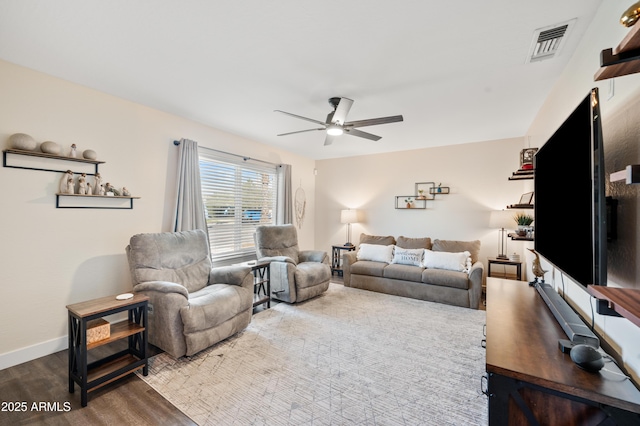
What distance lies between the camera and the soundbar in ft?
4.08

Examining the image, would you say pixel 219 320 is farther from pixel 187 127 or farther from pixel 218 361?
pixel 187 127

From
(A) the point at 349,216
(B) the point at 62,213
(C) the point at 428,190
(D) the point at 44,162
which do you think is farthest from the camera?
(A) the point at 349,216

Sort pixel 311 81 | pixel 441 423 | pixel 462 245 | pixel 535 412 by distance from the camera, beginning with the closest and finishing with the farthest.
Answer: pixel 535 412 < pixel 441 423 < pixel 311 81 < pixel 462 245

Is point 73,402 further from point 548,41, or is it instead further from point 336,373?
point 548,41

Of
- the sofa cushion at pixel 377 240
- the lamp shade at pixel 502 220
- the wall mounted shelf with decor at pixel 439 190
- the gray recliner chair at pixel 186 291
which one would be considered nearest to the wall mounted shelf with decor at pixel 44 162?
the gray recliner chair at pixel 186 291

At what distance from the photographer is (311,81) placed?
2.59 metres

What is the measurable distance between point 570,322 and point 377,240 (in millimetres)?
3810

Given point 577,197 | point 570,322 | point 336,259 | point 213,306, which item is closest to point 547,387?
point 570,322

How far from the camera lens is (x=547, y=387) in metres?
1.01

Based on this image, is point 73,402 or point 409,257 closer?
point 73,402

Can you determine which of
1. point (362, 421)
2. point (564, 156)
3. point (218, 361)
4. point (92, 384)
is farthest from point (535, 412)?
point (92, 384)

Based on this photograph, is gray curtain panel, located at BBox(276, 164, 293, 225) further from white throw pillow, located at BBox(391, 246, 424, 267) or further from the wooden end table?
white throw pillow, located at BBox(391, 246, 424, 267)

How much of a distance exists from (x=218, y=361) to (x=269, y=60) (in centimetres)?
265

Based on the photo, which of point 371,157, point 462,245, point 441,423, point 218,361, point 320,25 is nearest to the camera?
point 441,423
